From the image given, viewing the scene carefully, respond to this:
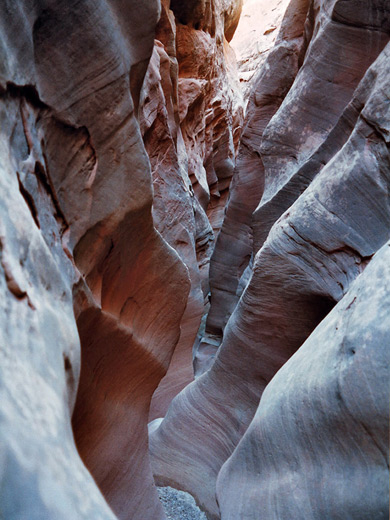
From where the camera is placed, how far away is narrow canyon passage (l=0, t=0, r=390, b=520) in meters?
1.35

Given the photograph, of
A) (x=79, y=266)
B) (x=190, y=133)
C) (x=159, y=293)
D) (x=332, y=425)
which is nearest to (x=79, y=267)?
(x=79, y=266)

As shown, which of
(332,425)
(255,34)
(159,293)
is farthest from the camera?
(255,34)

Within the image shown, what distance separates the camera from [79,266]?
7.82 feet

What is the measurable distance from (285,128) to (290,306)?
8.30ft

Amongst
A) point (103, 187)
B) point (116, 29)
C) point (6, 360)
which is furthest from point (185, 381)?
point (6, 360)

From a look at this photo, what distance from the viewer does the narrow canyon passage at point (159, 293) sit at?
4.42 ft

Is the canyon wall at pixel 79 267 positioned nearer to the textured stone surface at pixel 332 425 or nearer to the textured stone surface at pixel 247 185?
the textured stone surface at pixel 332 425

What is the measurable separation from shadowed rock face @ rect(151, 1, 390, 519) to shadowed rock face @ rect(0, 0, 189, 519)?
0.83 metres

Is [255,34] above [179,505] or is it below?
above

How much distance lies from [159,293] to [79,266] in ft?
3.61

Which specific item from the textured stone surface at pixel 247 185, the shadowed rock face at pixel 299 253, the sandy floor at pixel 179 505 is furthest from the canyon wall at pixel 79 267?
the textured stone surface at pixel 247 185

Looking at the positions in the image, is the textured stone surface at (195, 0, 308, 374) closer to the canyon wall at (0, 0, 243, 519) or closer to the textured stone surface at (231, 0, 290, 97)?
the canyon wall at (0, 0, 243, 519)

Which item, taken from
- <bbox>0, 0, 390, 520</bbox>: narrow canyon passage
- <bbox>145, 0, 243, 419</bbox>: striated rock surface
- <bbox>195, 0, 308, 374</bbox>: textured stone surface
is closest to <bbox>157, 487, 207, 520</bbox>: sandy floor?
<bbox>0, 0, 390, 520</bbox>: narrow canyon passage

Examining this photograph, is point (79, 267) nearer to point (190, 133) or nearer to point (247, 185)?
point (247, 185)
